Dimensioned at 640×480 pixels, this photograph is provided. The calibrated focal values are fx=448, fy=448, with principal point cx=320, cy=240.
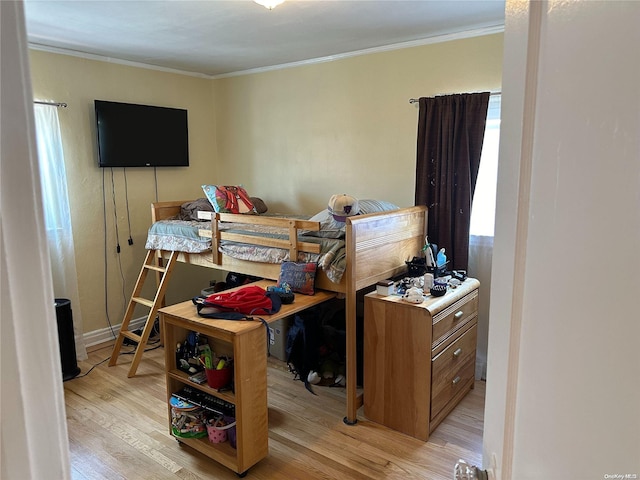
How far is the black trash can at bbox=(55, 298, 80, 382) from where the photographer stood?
3307 millimetres

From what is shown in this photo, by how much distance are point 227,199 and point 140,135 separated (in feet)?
3.46

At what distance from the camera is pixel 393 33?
3129mm

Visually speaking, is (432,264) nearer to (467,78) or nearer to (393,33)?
(467,78)

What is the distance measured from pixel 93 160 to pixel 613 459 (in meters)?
4.14

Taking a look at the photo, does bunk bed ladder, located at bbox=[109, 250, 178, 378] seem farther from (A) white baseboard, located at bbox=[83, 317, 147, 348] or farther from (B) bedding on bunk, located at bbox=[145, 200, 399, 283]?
(A) white baseboard, located at bbox=[83, 317, 147, 348]

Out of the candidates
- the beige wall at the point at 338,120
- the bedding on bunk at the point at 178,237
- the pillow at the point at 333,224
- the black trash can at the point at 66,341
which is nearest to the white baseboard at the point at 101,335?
the black trash can at the point at 66,341

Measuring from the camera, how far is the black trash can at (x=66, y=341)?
3.31 metres

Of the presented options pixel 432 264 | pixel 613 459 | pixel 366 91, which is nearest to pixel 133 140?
pixel 366 91

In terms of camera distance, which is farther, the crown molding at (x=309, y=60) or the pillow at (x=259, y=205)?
the pillow at (x=259, y=205)

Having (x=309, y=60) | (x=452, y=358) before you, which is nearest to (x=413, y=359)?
(x=452, y=358)

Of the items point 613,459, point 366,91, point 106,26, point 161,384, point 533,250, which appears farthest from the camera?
point 366,91

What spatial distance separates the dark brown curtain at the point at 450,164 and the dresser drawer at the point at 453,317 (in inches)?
13.9

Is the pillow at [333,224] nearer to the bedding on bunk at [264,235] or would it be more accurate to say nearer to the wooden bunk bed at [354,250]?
the bedding on bunk at [264,235]

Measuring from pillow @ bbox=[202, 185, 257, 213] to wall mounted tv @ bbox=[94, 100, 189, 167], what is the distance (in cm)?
74
